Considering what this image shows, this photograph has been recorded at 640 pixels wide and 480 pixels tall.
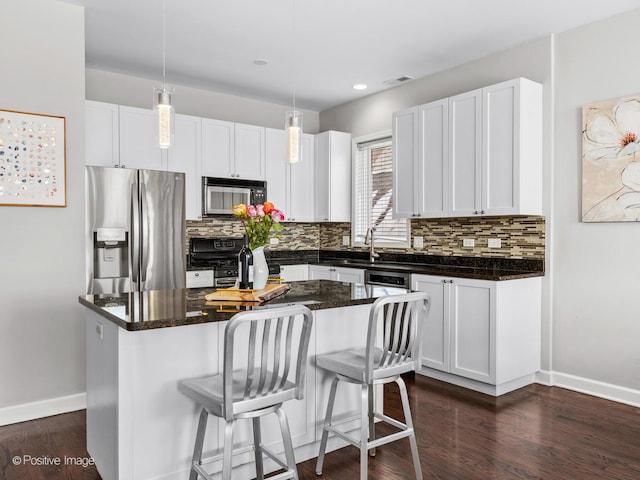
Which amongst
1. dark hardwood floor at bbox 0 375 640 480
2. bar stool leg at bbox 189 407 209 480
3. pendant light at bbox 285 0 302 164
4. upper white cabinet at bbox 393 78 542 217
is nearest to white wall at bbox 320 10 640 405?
upper white cabinet at bbox 393 78 542 217

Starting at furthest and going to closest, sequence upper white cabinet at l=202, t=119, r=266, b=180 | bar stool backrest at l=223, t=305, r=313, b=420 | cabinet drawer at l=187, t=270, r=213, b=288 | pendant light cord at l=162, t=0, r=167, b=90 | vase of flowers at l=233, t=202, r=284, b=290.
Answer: upper white cabinet at l=202, t=119, r=266, b=180 < cabinet drawer at l=187, t=270, r=213, b=288 < pendant light cord at l=162, t=0, r=167, b=90 < vase of flowers at l=233, t=202, r=284, b=290 < bar stool backrest at l=223, t=305, r=313, b=420

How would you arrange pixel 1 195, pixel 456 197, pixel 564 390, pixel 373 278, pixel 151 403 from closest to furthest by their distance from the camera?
pixel 151 403
pixel 1 195
pixel 564 390
pixel 456 197
pixel 373 278

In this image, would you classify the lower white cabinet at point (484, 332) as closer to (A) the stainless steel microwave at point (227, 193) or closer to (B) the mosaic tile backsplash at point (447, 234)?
(B) the mosaic tile backsplash at point (447, 234)

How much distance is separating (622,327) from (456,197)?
62.6 inches

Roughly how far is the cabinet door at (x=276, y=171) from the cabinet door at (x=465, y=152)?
1965mm

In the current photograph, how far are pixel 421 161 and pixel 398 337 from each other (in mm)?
2542

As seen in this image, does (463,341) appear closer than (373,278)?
Yes

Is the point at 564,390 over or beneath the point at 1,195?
beneath

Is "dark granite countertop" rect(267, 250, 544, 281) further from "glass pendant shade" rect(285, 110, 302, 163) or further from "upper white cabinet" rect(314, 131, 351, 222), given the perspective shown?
"glass pendant shade" rect(285, 110, 302, 163)

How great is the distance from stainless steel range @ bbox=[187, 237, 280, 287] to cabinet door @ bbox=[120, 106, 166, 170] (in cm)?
97

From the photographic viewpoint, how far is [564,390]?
3732 millimetres

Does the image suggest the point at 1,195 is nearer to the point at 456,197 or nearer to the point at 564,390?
the point at 456,197

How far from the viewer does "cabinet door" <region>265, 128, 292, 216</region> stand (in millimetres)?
5367

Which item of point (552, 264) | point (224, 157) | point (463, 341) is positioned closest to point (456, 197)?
point (552, 264)
